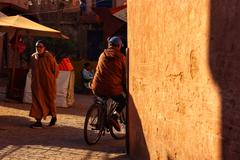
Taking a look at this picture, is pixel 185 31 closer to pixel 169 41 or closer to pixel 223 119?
pixel 169 41

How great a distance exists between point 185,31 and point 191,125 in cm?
90

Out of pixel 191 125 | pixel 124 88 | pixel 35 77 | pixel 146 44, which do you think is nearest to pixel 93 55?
pixel 35 77

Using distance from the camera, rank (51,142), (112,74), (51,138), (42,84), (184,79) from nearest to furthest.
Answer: (184,79) → (112,74) → (51,142) → (51,138) → (42,84)

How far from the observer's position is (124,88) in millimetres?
8727

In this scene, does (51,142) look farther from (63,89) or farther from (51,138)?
(63,89)

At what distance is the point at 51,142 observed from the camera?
8.82 metres

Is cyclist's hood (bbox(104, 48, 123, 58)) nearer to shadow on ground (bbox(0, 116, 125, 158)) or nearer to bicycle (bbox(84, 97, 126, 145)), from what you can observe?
bicycle (bbox(84, 97, 126, 145))

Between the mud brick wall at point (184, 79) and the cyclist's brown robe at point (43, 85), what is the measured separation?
3.40 metres

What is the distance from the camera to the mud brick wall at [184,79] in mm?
4320

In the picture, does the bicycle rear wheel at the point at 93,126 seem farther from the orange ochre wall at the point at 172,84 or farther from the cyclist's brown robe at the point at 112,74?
the orange ochre wall at the point at 172,84

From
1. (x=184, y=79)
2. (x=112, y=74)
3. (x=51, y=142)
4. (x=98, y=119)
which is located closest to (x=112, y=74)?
(x=112, y=74)

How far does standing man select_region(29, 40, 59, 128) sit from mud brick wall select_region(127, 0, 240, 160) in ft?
11.1

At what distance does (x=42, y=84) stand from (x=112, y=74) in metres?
2.70

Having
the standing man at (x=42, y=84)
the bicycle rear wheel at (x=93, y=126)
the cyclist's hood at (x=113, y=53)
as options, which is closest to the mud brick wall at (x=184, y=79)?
the cyclist's hood at (x=113, y=53)
